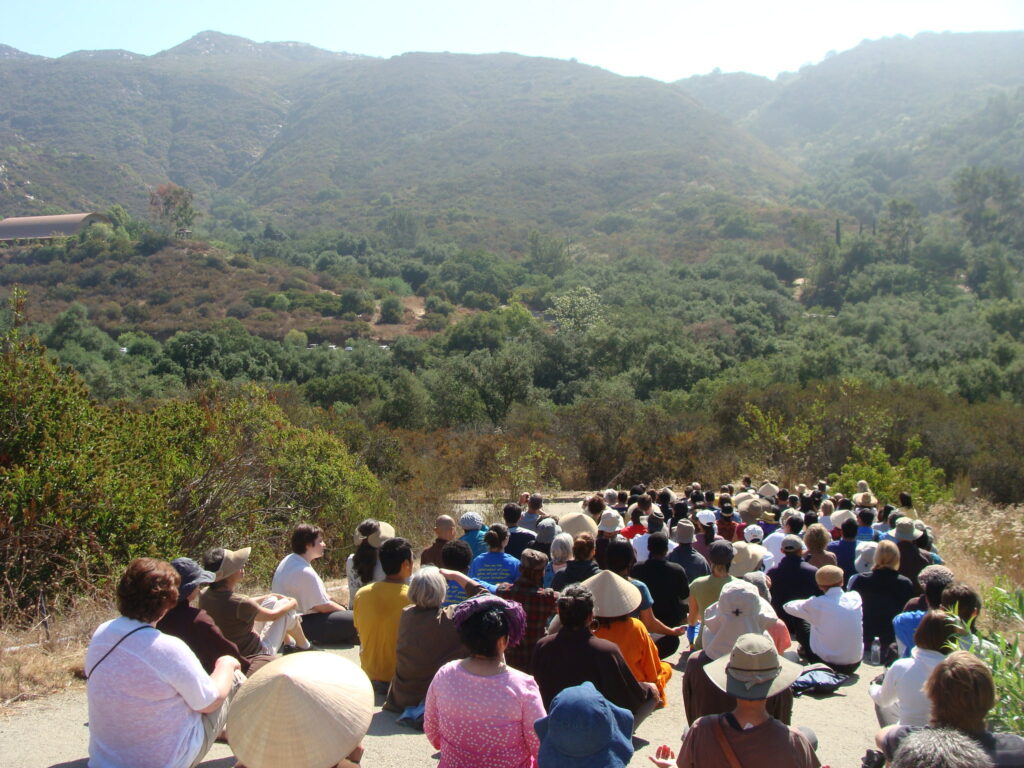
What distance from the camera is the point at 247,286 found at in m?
82.2

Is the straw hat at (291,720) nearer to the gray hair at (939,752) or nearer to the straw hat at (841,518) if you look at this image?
the gray hair at (939,752)

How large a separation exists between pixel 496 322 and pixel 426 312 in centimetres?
1927

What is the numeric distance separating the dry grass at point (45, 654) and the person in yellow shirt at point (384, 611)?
2.06m

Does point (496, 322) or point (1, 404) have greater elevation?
point (1, 404)

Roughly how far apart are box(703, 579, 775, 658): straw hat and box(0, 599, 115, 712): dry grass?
4.37 meters

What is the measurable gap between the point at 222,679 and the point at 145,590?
1.94 feet

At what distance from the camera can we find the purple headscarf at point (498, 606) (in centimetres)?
398

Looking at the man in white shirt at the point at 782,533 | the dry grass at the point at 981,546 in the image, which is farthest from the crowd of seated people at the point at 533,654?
the dry grass at the point at 981,546

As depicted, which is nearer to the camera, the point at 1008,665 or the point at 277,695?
the point at 277,695

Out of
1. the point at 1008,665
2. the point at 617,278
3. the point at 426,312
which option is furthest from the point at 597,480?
the point at 617,278

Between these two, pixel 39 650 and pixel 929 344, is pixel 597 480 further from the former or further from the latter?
pixel 929 344

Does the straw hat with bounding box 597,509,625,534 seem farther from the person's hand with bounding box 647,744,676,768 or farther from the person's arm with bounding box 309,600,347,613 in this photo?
the person's hand with bounding box 647,744,676,768

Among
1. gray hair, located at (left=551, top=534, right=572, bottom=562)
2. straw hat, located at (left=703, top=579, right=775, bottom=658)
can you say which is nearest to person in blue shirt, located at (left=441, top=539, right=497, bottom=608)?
gray hair, located at (left=551, top=534, right=572, bottom=562)

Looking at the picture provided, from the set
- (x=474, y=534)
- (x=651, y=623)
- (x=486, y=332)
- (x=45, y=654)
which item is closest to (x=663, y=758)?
(x=651, y=623)
